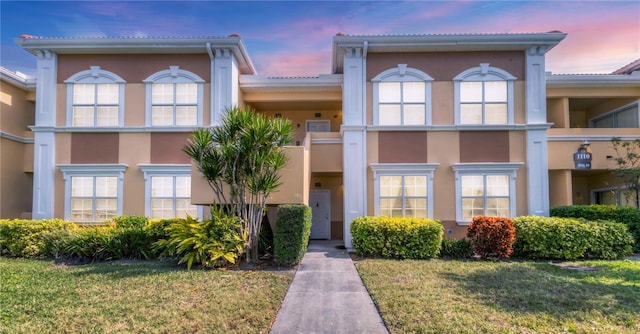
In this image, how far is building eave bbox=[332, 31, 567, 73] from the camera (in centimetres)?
1234

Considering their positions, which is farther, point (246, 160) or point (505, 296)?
point (246, 160)

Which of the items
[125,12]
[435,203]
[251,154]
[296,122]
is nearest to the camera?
[251,154]

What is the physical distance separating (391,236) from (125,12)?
429 inches

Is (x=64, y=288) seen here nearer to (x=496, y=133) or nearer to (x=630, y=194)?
(x=496, y=133)

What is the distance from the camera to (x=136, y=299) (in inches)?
249

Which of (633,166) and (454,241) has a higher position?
(633,166)

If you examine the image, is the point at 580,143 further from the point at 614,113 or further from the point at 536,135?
the point at 614,113

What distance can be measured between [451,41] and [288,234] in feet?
28.6

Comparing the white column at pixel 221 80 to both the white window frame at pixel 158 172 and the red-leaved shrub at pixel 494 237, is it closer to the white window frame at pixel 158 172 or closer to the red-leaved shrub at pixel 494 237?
the white window frame at pixel 158 172

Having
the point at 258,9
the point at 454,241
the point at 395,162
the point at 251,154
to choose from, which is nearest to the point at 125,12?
the point at 258,9

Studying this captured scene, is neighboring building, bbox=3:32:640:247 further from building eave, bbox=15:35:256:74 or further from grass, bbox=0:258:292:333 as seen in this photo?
grass, bbox=0:258:292:333

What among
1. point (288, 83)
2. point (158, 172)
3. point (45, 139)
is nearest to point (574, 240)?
point (288, 83)

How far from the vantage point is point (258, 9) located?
39.3ft

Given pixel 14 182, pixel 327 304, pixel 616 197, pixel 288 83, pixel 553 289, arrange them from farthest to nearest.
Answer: pixel 616 197, pixel 288 83, pixel 14 182, pixel 553 289, pixel 327 304
